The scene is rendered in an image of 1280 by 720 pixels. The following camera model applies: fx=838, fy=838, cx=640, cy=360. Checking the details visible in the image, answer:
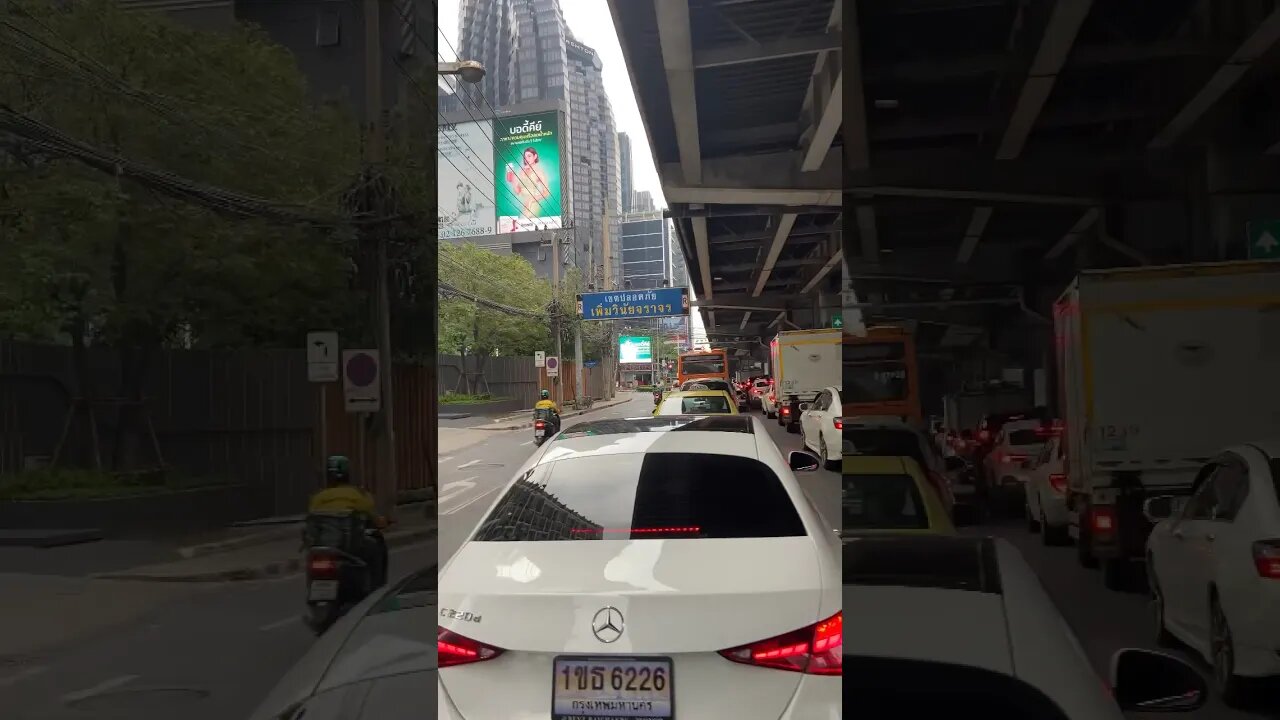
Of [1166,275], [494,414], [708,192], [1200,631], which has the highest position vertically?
[708,192]

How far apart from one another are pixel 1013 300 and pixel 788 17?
968mm

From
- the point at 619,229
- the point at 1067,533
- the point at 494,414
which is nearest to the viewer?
the point at 494,414

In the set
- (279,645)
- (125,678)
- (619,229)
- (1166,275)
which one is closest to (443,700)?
(279,645)

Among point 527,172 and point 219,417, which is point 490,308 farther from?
point 219,417

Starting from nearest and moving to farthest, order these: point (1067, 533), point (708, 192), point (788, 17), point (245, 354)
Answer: point (245, 354) < point (1067, 533) < point (788, 17) < point (708, 192)

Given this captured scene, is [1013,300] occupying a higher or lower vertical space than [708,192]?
lower

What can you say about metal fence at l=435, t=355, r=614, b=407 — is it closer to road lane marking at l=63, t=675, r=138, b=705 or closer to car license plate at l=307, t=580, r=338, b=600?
car license plate at l=307, t=580, r=338, b=600

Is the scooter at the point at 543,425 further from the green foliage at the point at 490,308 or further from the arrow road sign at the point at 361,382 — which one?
the arrow road sign at the point at 361,382

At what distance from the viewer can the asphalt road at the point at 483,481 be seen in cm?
160

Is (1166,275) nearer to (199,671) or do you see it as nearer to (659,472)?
(659,472)

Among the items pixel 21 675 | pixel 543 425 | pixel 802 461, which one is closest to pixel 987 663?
pixel 802 461

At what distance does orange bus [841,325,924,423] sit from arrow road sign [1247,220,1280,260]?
0.77 m

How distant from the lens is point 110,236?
148cm

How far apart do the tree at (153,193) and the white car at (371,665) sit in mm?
502
